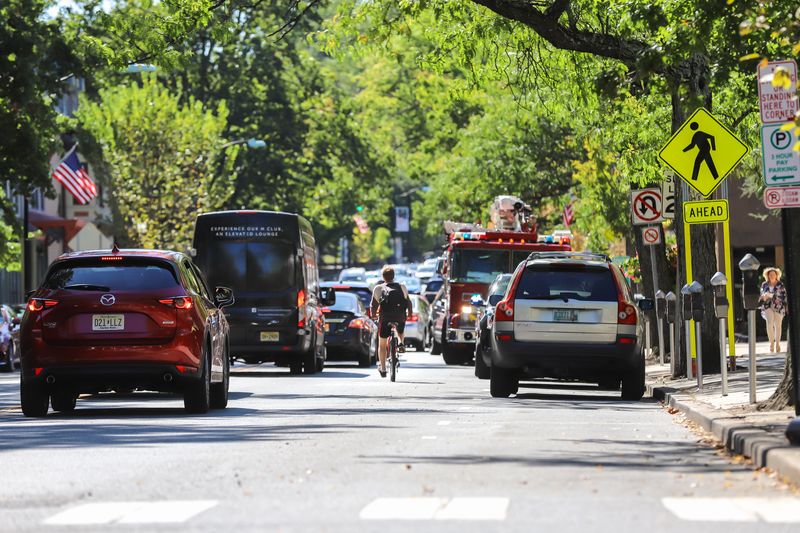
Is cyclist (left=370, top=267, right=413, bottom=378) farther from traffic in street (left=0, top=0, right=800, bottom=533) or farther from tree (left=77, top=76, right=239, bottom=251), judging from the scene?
tree (left=77, top=76, right=239, bottom=251)

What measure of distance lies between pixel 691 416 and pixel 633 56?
Result: 6076mm

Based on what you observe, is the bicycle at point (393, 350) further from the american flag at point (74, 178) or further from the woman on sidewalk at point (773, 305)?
the american flag at point (74, 178)

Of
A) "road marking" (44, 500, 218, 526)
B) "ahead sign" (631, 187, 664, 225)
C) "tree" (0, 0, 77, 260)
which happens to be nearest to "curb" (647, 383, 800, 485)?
"road marking" (44, 500, 218, 526)

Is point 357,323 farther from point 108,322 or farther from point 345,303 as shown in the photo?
point 108,322

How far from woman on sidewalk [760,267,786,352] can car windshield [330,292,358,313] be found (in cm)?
788

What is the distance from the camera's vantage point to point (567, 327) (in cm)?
2127

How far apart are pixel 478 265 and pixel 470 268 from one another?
183 mm

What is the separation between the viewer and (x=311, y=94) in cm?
7238

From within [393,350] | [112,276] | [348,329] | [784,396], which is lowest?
[784,396]

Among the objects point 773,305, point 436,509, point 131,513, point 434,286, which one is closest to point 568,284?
point 436,509

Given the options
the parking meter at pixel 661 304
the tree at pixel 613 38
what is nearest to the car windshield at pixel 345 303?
the tree at pixel 613 38

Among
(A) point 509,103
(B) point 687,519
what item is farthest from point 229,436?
(A) point 509,103

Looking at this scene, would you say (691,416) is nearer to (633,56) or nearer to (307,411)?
(307,411)

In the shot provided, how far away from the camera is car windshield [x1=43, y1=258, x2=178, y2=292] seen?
1838 cm
